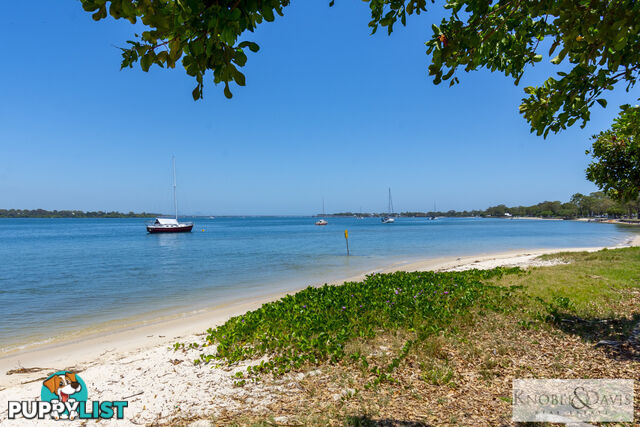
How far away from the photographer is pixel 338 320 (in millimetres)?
7176

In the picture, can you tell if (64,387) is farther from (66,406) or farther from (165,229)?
(165,229)

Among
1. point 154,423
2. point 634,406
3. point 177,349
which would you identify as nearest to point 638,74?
point 634,406

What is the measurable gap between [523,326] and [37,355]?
467 inches

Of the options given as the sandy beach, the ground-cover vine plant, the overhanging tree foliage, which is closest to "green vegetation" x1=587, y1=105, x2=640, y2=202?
the ground-cover vine plant

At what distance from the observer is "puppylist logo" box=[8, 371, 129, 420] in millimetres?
4645

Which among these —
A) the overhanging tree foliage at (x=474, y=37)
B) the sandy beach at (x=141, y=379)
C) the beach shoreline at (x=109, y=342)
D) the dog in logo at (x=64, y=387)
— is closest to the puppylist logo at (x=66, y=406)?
the dog in logo at (x=64, y=387)

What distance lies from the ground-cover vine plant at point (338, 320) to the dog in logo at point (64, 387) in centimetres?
202

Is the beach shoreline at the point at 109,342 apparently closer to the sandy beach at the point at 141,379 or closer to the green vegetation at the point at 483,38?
the sandy beach at the point at 141,379

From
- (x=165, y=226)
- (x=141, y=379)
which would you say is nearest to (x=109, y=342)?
(x=141, y=379)

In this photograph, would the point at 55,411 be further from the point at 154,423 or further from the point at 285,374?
the point at 285,374

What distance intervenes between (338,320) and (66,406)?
480 centimetres

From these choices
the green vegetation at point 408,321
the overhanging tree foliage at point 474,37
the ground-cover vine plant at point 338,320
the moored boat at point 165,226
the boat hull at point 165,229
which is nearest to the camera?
the overhanging tree foliage at point 474,37

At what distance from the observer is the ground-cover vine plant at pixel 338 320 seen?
586 cm

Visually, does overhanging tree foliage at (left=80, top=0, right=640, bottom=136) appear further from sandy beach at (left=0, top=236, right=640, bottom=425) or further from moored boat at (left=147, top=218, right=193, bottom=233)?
moored boat at (left=147, top=218, right=193, bottom=233)
